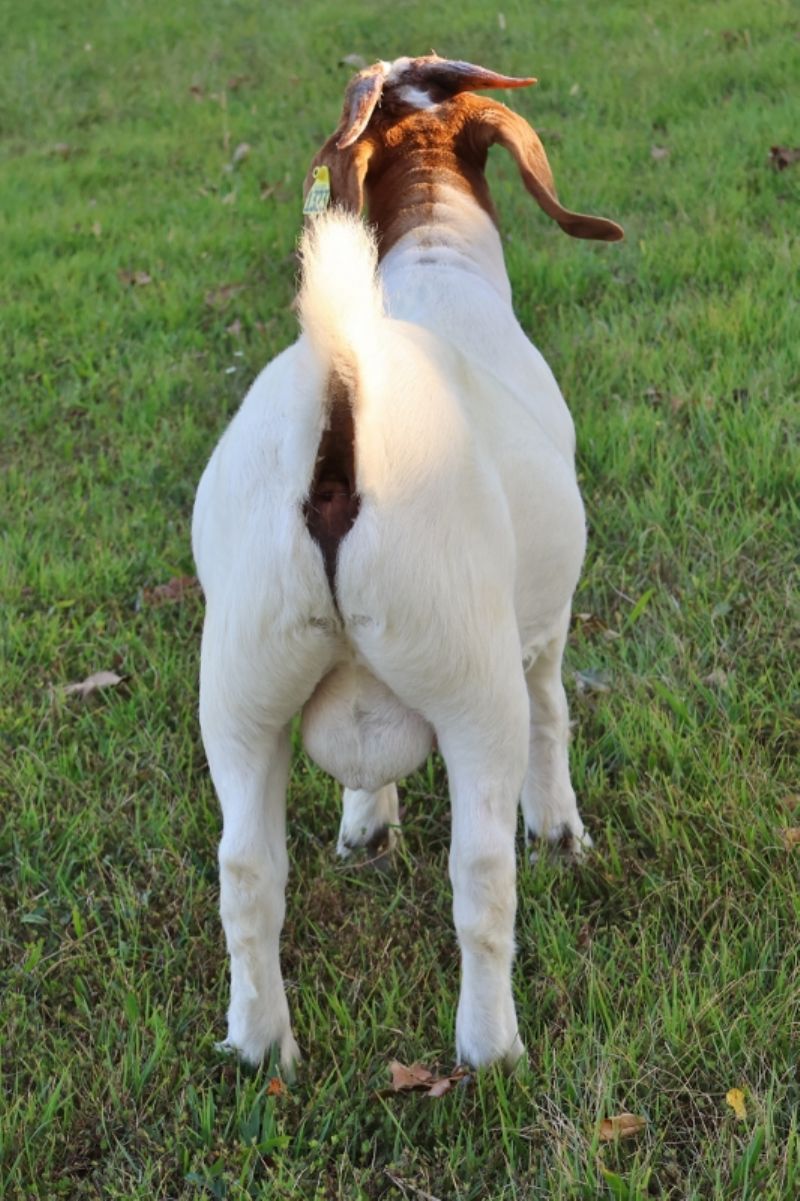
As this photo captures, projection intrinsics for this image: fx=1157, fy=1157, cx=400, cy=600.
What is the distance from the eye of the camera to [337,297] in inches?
67.0

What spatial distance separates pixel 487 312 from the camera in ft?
8.18

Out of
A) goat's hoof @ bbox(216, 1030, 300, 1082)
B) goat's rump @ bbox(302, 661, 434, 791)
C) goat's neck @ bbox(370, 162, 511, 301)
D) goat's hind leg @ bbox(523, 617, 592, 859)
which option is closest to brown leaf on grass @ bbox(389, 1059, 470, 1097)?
goat's hoof @ bbox(216, 1030, 300, 1082)

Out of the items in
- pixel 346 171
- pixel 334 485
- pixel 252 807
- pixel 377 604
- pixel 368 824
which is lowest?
pixel 368 824

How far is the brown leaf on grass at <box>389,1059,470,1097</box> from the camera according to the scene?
2.04 meters

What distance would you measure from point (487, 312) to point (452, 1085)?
1549mm

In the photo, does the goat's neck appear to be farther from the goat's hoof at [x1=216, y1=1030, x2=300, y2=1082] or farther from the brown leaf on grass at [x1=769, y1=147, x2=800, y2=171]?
the brown leaf on grass at [x1=769, y1=147, x2=800, y2=171]

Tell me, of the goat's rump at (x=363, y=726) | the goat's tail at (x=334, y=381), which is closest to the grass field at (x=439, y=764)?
the goat's rump at (x=363, y=726)

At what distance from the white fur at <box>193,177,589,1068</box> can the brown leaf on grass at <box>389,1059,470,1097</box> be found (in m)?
0.05

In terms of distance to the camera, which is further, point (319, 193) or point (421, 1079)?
point (319, 193)

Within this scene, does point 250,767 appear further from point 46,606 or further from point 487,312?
point 46,606

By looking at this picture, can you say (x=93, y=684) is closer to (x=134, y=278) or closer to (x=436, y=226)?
(x=436, y=226)

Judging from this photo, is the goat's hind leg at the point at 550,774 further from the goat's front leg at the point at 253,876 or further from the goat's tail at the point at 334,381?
the goat's tail at the point at 334,381

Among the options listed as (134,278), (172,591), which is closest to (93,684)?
(172,591)

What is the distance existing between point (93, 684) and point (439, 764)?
101 cm
